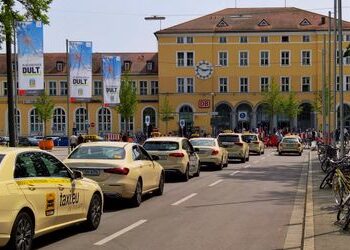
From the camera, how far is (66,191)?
10219 mm

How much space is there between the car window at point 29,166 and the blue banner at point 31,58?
2147 centimetres

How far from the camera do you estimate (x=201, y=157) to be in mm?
28969

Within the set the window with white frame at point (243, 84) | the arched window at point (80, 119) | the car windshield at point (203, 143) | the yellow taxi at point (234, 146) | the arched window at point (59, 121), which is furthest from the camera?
the arched window at point (59, 121)

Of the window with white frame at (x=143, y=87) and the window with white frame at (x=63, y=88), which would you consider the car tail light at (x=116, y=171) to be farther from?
the window with white frame at (x=63, y=88)

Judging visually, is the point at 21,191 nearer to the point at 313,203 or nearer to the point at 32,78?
the point at 313,203

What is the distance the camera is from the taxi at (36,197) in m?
8.41

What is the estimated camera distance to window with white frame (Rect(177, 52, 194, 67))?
304ft

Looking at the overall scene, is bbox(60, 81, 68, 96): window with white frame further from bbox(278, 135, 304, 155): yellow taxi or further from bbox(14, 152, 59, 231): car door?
bbox(14, 152, 59, 231): car door

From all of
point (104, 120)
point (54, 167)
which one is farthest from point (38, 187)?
point (104, 120)

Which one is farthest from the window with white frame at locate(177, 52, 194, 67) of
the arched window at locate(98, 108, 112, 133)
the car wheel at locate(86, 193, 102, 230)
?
the car wheel at locate(86, 193, 102, 230)

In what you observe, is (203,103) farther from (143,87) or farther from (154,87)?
(143,87)

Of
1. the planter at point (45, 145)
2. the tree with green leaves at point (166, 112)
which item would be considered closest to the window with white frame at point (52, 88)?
the tree with green leaves at point (166, 112)

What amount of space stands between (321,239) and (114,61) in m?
41.8

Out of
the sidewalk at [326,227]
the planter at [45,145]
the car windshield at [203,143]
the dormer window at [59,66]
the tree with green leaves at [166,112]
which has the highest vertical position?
the dormer window at [59,66]
